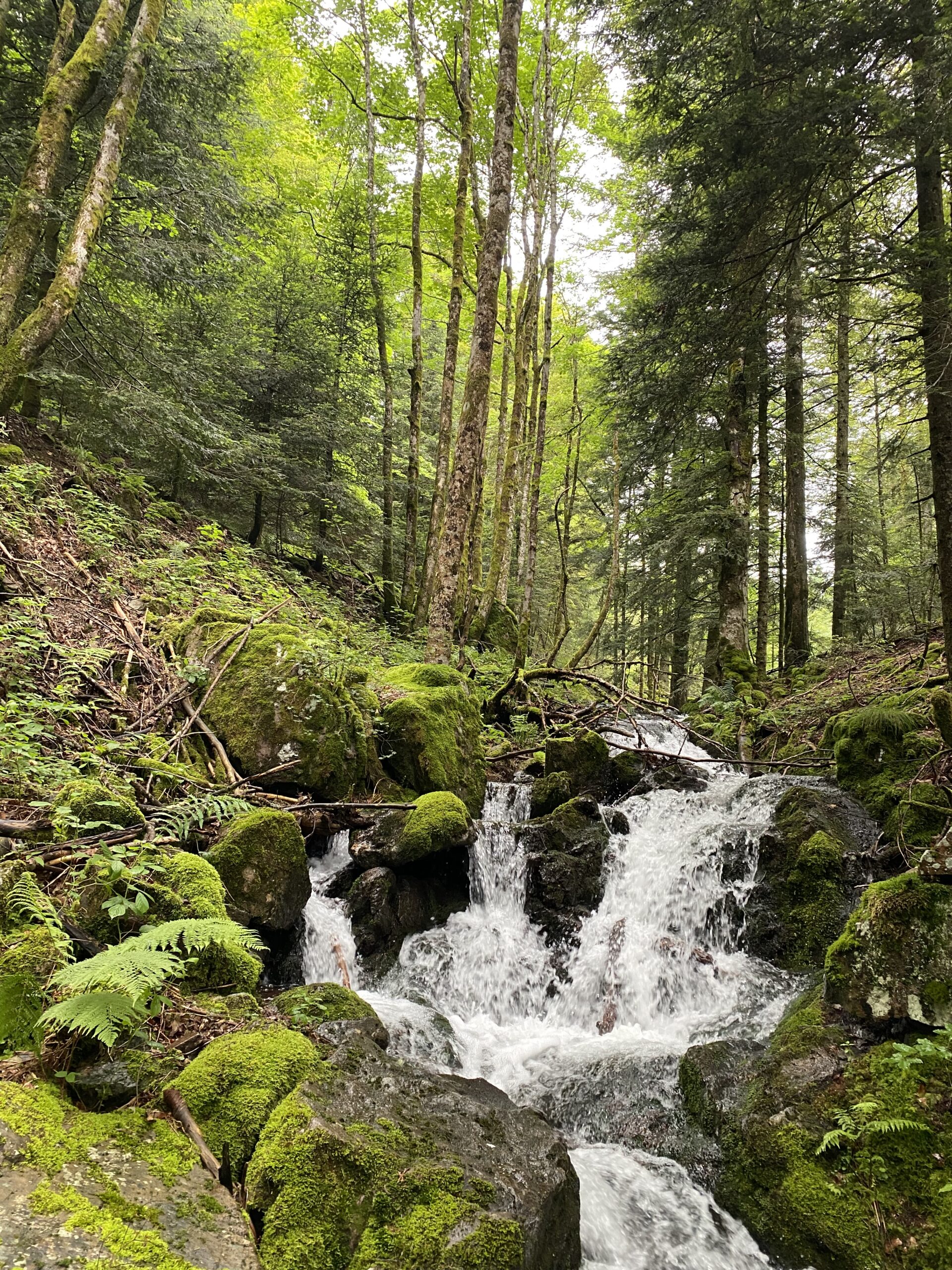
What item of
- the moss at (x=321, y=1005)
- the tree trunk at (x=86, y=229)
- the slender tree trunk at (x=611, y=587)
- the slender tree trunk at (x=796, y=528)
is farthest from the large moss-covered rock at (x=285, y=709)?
the slender tree trunk at (x=796, y=528)

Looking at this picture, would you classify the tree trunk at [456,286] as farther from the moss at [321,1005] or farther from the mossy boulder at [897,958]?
the mossy boulder at [897,958]

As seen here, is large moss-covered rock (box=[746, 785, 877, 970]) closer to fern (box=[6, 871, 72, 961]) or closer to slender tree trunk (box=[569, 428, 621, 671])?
slender tree trunk (box=[569, 428, 621, 671])

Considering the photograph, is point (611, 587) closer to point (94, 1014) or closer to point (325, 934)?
point (325, 934)

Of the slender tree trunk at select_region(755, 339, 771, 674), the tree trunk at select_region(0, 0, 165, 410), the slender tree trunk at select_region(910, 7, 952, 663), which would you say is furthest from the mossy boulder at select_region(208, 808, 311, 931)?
the slender tree trunk at select_region(755, 339, 771, 674)

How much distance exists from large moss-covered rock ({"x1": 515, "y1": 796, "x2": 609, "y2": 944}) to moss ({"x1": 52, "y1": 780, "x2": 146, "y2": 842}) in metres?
4.38

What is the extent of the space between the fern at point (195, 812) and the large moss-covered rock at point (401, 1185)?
2034 millimetres

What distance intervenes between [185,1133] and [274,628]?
5.89 m

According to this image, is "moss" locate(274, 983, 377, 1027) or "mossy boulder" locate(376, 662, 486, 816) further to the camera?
"mossy boulder" locate(376, 662, 486, 816)

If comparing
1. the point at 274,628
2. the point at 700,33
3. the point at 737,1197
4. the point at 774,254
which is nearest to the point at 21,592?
the point at 274,628

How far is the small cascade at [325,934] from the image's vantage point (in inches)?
214

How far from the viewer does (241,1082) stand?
9.01 feet

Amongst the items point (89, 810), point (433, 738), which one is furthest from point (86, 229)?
point (89, 810)

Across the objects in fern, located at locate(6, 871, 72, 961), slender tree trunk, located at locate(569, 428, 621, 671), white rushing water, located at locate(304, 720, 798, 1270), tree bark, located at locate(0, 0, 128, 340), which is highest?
tree bark, located at locate(0, 0, 128, 340)

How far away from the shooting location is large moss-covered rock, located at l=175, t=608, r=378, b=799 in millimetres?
6566
